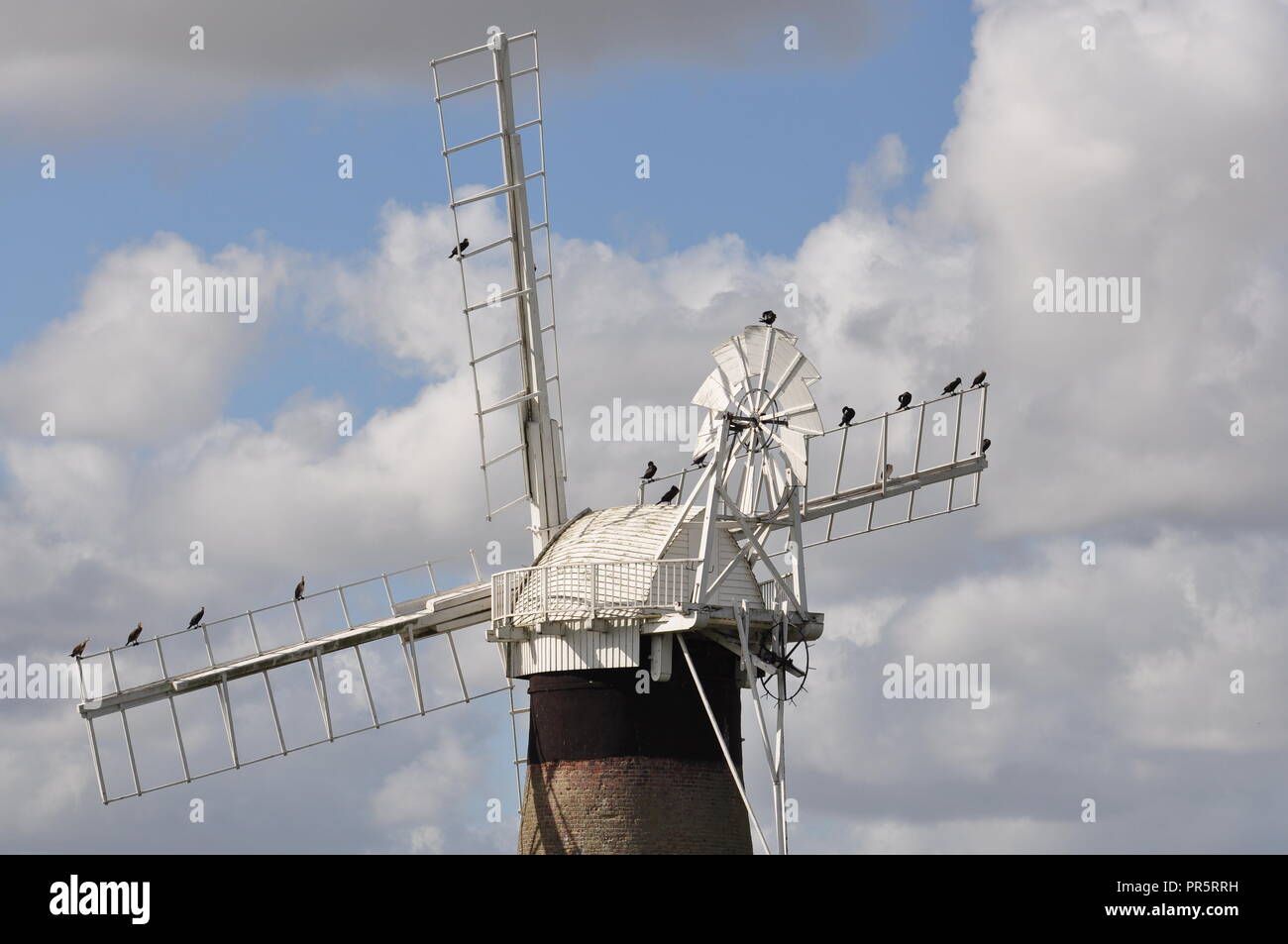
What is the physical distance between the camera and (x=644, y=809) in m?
61.3

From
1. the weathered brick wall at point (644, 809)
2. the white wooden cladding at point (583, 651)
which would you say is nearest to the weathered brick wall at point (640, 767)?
the weathered brick wall at point (644, 809)

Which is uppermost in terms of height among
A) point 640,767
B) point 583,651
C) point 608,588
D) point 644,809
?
point 608,588

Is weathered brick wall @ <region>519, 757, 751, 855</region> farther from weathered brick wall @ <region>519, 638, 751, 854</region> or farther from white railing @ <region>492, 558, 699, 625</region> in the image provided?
white railing @ <region>492, 558, 699, 625</region>

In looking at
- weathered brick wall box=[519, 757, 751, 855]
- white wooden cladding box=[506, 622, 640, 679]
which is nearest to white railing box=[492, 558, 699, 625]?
white wooden cladding box=[506, 622, 640, 679]

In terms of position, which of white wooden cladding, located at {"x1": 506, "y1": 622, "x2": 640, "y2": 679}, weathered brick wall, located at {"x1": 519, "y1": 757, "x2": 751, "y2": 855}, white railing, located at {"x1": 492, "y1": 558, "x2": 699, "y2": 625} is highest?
white railing, located at {"x1": 492, "y1": 558, "x2": 699, "y2": 625}

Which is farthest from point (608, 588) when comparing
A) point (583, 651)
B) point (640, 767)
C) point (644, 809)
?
point (644, 809)

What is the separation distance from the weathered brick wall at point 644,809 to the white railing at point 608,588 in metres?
3.74

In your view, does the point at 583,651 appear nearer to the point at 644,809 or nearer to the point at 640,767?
the point at 640,767

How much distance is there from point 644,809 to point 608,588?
552 centimetres

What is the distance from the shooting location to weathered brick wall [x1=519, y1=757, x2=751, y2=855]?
6112 centimetres

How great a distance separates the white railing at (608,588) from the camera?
6156cm

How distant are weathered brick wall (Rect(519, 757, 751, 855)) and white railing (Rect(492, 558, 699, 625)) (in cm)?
374

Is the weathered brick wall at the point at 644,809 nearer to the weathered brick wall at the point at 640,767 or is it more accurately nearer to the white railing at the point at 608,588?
the weathered brick wall at the point at 640,767
